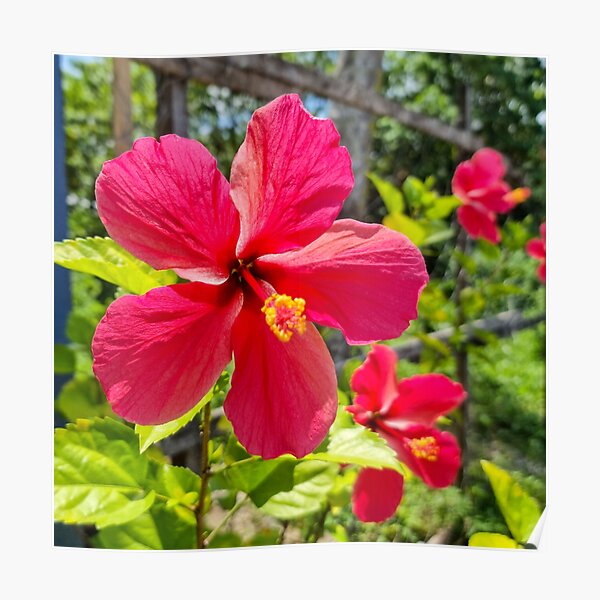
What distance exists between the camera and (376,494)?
847mm

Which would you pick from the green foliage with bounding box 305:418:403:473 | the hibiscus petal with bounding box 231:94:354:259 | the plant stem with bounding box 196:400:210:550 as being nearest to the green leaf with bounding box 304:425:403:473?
the green foliage with bounding box 305:418:403:473

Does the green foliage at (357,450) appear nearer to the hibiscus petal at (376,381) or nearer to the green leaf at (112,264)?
the hibiscus petal at (376,381)

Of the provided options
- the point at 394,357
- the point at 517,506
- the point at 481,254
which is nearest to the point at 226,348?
the point at 394,357

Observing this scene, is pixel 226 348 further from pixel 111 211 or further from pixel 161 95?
pixel 161 95

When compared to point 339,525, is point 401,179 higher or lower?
higher

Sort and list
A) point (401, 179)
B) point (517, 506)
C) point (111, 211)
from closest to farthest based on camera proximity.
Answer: point (111, 211) → point (517, 506) → point (401, 179)

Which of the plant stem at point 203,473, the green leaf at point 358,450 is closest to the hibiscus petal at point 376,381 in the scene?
the green leaf at point 358,450

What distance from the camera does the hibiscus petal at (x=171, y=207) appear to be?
60 cm

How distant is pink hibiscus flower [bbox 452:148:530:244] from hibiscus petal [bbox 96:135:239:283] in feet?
1.67

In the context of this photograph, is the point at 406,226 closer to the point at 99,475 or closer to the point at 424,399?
the point at 424,399

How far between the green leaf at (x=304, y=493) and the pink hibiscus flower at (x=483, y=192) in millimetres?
477

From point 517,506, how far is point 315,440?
33 centimetres

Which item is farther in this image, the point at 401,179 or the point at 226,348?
the point at 401,179

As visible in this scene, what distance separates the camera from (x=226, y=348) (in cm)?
63
